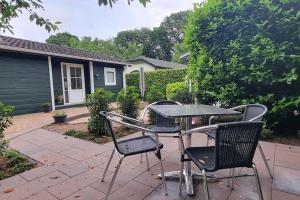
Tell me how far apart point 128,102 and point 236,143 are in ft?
11.9

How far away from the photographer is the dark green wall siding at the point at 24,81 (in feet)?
23.8

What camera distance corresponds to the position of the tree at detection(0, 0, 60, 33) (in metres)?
2.39

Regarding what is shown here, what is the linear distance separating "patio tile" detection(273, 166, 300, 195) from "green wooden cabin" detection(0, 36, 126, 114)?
320 inches

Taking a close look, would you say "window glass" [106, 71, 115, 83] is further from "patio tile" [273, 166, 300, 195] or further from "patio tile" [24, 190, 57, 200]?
"patio tile" [273, 166, 300, 195]

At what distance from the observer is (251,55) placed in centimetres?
398

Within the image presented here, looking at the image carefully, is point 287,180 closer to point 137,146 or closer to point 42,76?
point 137,146

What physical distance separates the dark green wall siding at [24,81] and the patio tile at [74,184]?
629cm

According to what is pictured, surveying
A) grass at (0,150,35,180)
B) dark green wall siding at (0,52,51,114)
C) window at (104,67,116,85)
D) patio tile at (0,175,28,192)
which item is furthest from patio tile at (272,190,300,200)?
window at (104,67,116,85)

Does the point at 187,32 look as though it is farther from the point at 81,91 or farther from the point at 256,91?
the point at 81,91

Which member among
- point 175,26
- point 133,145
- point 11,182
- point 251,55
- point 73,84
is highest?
point 175,26

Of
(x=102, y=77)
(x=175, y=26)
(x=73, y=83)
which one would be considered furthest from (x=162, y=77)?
(x=175, y=26)

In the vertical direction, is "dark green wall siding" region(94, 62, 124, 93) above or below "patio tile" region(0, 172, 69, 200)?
above

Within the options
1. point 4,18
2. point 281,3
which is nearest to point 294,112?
point 281,3

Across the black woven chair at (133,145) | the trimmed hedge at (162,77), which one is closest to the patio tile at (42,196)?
the black woven chair at (133,145)
